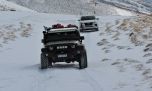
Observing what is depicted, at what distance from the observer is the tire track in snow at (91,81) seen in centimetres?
1717

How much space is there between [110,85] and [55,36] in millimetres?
6639

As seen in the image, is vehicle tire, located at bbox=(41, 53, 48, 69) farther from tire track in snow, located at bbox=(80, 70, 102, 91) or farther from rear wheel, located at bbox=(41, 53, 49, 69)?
tire track in snow, located at bbox=(80, 70, 102, 91)

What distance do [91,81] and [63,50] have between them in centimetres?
430

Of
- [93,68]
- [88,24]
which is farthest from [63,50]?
[88,24]

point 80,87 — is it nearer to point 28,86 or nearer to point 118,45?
point 28,86

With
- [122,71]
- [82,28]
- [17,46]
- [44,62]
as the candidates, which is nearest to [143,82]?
[122,71]

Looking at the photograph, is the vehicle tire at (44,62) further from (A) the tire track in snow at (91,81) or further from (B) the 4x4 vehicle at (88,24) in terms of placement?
(B) the 4x4 vehicle at (88,24)

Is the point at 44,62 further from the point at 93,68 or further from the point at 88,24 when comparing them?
the point at 88,24

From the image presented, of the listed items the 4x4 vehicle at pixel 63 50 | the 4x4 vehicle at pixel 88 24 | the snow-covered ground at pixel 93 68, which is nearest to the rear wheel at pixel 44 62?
the 4x4 vehicle at pixel 63 50

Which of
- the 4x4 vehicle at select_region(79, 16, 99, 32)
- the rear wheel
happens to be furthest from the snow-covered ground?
the 4x4 vehicle at select_region(79, 16, 99, 32)

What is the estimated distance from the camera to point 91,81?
18781mm

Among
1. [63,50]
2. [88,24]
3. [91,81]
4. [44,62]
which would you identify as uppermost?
[63,50]

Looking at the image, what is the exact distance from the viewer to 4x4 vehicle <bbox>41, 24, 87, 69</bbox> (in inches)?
895

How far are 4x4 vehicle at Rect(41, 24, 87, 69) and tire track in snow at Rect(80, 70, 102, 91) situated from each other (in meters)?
1.29
